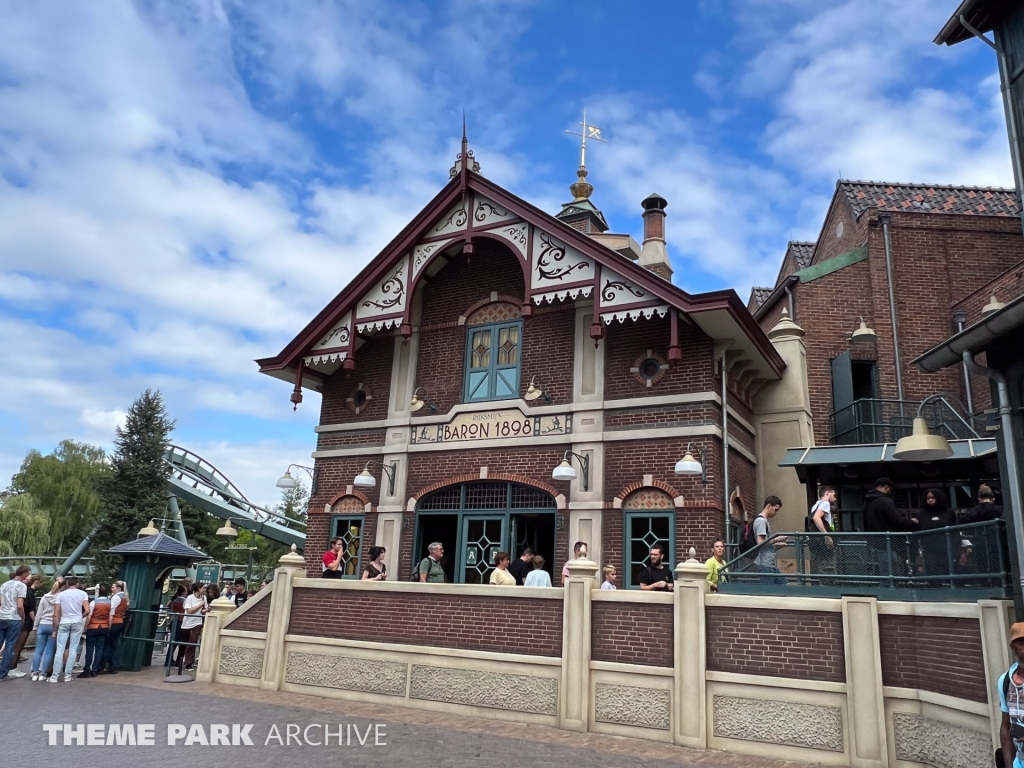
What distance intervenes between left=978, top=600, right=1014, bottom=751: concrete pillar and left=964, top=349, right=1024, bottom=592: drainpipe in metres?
0.25

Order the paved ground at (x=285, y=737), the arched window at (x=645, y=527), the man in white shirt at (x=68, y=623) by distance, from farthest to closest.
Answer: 1. the arched window at (x=645, y=527)
2. the man in white shirt at (x=68, y=623)
3. the paved ground at (x=285, y=737)

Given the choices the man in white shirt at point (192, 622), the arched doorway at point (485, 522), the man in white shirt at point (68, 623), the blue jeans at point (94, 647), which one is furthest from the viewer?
the arched doorway at point (485, 522)

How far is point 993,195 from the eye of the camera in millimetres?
20828

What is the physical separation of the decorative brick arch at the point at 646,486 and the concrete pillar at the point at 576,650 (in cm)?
294

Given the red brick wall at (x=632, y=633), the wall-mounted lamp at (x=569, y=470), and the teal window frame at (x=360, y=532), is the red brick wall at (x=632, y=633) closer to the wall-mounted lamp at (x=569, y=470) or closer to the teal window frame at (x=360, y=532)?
the wall-mounted lamp at (x=569, y=470)

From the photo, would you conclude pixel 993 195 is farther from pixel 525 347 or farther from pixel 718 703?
pixel 718 703

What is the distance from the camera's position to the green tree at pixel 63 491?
40656mm

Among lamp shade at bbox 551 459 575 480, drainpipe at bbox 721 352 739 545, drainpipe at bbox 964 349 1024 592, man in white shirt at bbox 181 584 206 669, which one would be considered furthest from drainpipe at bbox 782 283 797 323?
man in white shirt at bbox 181 584 206 669

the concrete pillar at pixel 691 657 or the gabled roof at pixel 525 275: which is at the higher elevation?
the gabled roof at pixel 525 275

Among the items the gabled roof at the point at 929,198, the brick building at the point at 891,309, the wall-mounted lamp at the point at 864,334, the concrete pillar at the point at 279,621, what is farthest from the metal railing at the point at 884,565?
the gabled roof at the point at 929,198

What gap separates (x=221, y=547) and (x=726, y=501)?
145 ft

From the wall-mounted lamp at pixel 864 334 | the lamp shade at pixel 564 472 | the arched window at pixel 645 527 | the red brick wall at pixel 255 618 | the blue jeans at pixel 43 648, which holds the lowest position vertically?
the blue jeans at pixel 43 648

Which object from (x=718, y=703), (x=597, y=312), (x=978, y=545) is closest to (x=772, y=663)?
(x=718, y=703)

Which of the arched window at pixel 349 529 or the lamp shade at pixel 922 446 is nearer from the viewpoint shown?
the lamp shade at pixel 922 446
